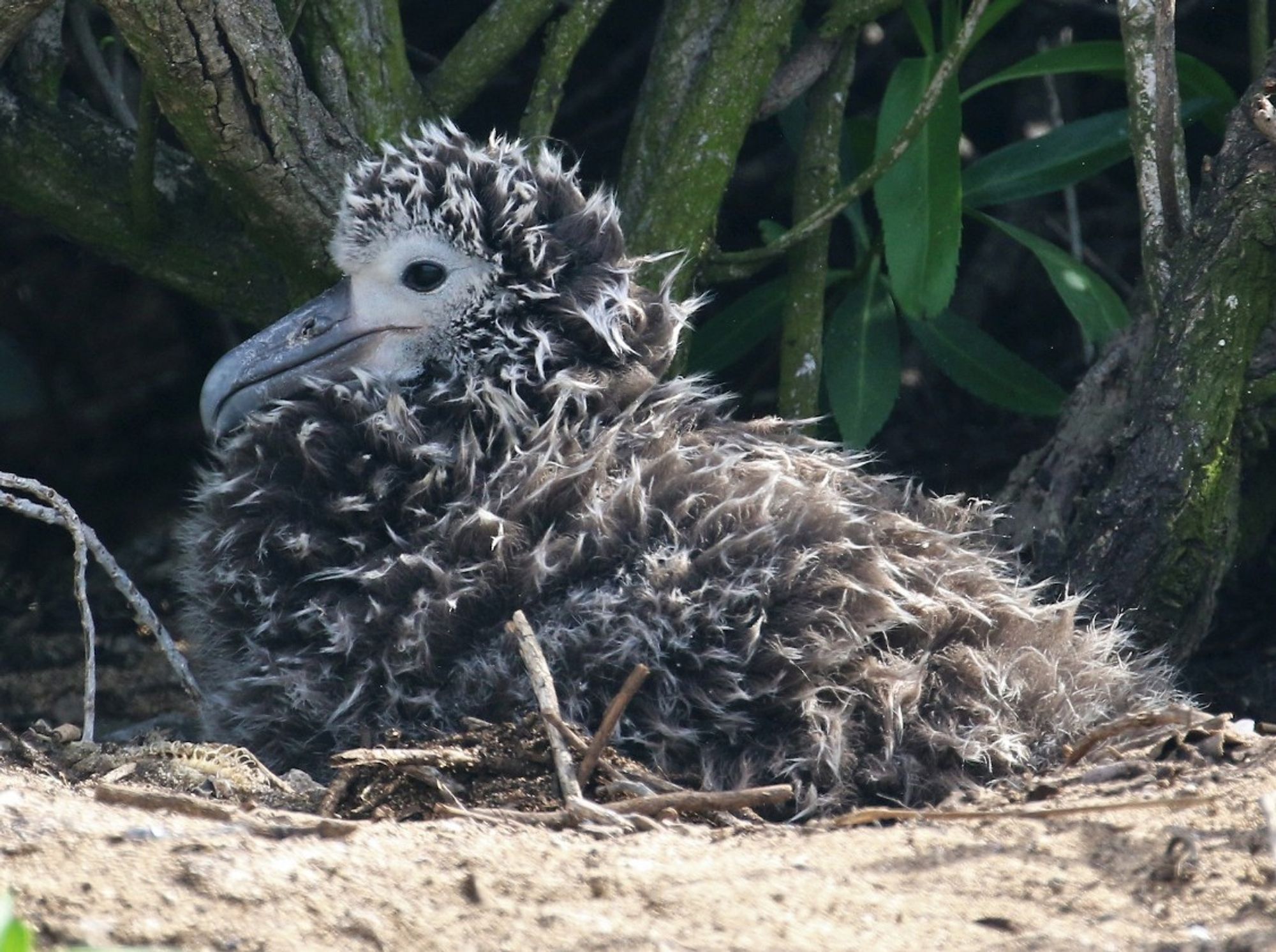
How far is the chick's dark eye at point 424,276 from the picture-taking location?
3561 millimetres

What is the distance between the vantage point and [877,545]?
10.7 feet

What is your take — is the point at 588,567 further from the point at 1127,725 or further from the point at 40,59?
the point at 40,59

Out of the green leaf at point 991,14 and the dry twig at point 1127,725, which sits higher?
the green leaf at point 991,14

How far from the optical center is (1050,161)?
16.2 feet

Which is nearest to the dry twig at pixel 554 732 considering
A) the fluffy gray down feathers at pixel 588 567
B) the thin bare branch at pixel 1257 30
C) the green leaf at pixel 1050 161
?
the fluffy gray down feathers at pixel 588 567

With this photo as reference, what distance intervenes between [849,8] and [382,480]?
77.8 inches

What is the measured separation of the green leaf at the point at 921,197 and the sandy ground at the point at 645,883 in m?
2.15

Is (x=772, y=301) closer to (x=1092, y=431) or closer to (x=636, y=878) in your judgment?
(x=1092, y=431)

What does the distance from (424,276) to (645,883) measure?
1.73 m

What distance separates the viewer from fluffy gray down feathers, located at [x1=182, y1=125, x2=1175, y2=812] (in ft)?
9.87

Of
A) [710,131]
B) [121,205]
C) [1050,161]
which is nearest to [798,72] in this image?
[710,131]

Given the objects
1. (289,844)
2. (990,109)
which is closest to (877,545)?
(289,844)

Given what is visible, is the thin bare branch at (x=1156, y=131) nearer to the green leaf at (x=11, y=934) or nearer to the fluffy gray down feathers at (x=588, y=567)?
the fluffy gray down feathers at (x=588, y=567)

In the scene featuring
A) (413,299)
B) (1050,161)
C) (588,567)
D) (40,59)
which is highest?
(40,59)
